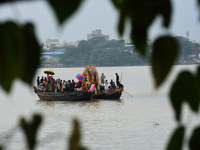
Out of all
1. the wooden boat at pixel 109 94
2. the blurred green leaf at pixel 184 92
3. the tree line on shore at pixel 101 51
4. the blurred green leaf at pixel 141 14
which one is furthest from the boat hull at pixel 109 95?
the blurred green leaf at pixel 141 14

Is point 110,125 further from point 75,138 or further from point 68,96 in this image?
point 75,138

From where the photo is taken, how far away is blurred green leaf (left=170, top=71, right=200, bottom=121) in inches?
35.7

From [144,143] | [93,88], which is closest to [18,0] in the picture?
[144,143]

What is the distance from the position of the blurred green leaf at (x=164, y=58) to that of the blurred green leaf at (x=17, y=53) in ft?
0.75

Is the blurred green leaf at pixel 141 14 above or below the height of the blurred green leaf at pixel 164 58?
above

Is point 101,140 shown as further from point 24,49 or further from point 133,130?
point 24,49

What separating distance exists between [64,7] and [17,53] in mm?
123

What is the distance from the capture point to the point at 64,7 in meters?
0.67

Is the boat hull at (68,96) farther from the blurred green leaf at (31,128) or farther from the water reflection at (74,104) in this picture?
the blurred green leaf at (31,128)

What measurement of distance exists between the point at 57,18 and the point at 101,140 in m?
16.6

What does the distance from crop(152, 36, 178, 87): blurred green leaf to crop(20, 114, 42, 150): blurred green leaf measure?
0.82ft

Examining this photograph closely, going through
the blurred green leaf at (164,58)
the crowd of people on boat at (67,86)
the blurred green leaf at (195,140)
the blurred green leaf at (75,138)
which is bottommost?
the crowd of people on boat at (67,86)

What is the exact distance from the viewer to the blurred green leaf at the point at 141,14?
2.43 feet

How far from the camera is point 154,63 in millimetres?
747
